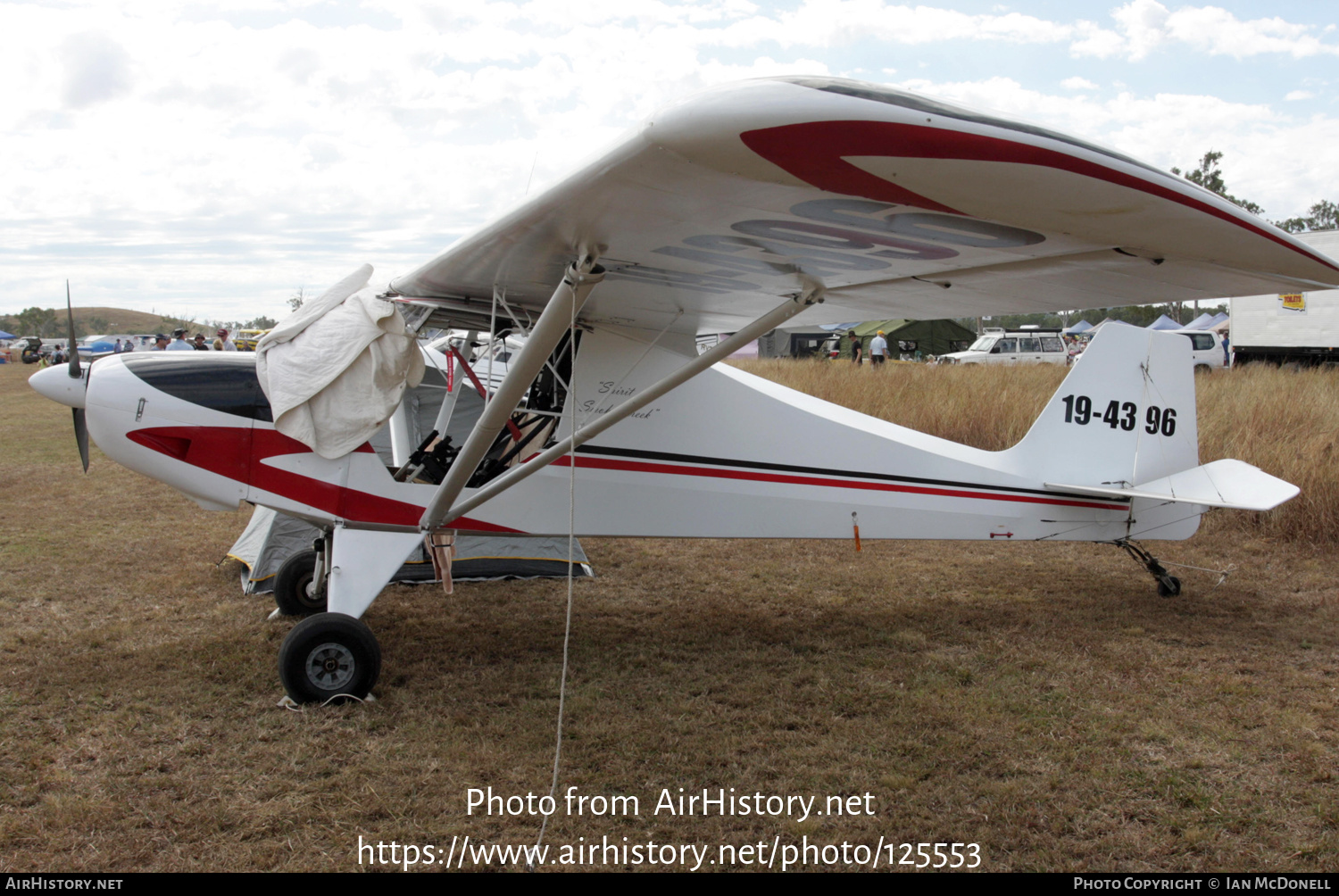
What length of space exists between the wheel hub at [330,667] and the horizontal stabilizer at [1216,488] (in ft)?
13.6

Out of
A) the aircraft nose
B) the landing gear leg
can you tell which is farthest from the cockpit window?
the landing gear leg

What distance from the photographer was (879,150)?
1792 mm

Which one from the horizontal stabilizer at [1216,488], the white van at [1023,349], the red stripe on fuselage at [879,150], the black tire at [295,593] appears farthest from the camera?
the white van at [1023,349]

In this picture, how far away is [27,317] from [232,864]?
108334 mm

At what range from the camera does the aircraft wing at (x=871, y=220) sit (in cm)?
179

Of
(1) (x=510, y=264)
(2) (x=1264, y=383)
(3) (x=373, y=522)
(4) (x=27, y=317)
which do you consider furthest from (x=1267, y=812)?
(4) (x=27, y=317)

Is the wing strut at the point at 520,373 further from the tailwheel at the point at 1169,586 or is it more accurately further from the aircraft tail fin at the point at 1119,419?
the tailwheel at the point at 1169,586

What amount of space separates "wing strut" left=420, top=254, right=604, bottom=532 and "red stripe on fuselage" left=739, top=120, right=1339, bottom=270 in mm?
1121

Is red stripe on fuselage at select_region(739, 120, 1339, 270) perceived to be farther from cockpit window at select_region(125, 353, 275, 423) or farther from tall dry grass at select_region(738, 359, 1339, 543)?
tall dry grass at select_region(738, 359, 1339, 543)

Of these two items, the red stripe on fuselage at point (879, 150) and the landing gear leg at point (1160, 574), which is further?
the landing gear leg at point (1160, 574)

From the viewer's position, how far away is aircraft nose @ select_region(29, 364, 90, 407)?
161 inches

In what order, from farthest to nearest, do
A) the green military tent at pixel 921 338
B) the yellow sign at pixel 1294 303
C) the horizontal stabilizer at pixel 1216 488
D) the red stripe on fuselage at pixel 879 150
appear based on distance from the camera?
the green military tent at pixel 921 338, the yellow sign at pixel 1294 303, the horizontal stabilizer at pixel 1216 488, the red stripe on fuselage at pixel 879 150

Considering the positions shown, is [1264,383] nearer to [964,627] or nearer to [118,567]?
[964,627]

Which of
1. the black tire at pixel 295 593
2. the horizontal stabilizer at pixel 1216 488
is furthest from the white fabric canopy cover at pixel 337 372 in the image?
the horizontal stabilizer at pixel 1216 488
